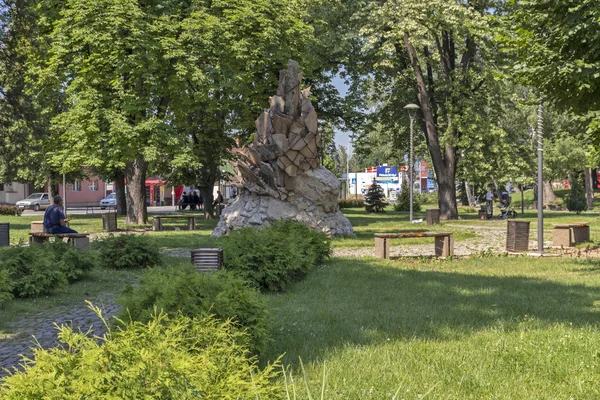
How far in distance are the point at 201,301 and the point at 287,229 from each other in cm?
818

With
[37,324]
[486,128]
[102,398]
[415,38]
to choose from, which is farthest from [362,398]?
[486,128]

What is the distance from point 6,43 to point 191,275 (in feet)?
51.7

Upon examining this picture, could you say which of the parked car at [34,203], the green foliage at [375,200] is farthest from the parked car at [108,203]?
the green foliage at [375,200]

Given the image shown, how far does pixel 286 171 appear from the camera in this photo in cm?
1991

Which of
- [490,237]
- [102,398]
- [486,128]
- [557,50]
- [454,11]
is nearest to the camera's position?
[102,398]

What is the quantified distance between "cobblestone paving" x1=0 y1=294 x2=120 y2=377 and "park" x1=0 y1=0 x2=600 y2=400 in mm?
49

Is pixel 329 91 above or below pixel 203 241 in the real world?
above

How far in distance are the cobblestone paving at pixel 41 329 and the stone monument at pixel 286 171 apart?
35.3 feet

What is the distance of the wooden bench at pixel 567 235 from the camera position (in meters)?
17.9

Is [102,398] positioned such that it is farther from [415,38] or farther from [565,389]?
[415,38]

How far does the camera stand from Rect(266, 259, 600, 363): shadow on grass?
656 cm

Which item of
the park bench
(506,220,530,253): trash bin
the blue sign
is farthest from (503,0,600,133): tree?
the blue sign

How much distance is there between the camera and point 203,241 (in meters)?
19.6

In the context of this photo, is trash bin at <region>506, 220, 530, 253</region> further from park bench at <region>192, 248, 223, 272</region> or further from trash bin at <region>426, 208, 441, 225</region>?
trash bin at <region>426, 208, 441, 225</region>
